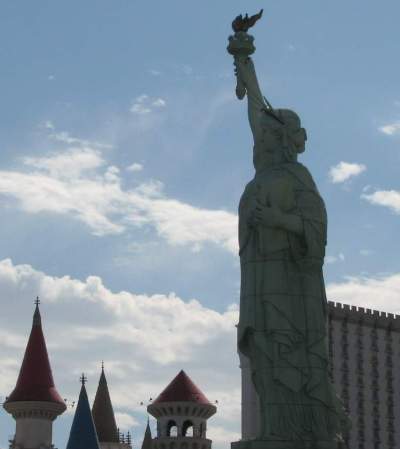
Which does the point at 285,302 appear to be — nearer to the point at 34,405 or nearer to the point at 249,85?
the point at 249,85

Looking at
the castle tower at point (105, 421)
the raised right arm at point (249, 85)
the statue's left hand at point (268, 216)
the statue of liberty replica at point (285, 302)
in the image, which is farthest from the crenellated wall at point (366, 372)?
the statue's left hand at point (268, 216)

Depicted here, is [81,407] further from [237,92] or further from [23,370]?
[237,92]

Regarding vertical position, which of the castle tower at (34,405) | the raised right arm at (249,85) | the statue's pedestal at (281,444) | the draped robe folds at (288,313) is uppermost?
the castle tower at (34,405)

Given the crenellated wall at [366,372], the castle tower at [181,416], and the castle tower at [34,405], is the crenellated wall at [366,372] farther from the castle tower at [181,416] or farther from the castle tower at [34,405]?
the castle tower at [34,405]

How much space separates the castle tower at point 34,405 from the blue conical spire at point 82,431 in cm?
705

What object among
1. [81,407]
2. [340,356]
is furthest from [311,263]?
[340,356]

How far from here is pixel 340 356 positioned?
104 meters

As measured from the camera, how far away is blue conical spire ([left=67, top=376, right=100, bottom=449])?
3211 inches

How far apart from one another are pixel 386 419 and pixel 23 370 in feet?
102

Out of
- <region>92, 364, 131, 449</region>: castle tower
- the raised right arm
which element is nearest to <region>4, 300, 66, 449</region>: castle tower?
<region>92, 364, 131, 449</region>: castle tower

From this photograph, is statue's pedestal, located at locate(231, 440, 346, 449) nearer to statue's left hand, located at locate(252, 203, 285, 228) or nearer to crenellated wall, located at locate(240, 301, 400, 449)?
statue's left hand, located at locate(252, 203, 285, 228)

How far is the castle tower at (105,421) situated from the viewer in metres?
107

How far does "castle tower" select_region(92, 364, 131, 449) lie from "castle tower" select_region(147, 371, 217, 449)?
821 cm

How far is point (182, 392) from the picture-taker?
100 metres
